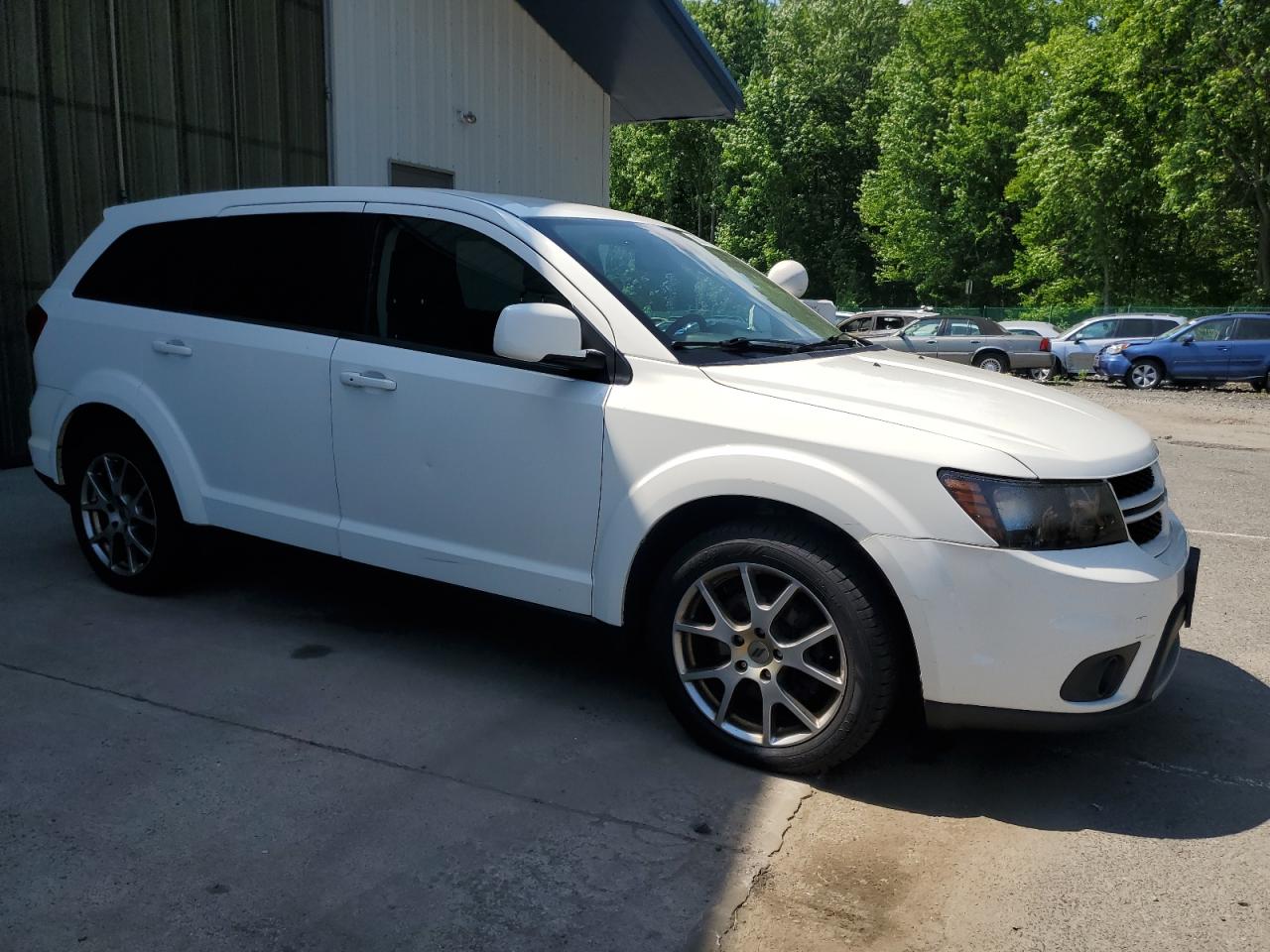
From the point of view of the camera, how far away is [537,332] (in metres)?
3.52

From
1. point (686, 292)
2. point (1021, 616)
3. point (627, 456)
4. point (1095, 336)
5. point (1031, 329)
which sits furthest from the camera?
point (1031, 329)

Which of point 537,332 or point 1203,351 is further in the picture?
point 1203,351

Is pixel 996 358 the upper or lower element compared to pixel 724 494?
lower

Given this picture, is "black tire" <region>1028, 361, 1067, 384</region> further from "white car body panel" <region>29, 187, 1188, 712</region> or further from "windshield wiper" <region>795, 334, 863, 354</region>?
"white car body panel" <region>29, 187, 1188, 712</region>

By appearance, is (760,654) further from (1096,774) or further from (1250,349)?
(1250,349)

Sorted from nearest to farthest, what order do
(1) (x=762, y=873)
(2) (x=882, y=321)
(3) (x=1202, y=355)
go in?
1. (1) (x=762, y=873)
2. (3) (x=1202, y=355)
3. (2) (x=882, y=321)

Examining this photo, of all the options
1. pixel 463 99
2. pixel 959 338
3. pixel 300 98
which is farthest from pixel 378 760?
pixel 959 338

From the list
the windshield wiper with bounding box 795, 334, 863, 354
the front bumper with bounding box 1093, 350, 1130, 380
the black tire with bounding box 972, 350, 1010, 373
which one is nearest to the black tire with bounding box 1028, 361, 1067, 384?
the black tire with bounding box 972, 350, 1010, 373

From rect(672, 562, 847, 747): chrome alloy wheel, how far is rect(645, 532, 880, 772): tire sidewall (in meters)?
0.02

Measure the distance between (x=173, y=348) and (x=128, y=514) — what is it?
32.7 inches

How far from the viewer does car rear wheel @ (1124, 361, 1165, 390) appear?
78.2ft

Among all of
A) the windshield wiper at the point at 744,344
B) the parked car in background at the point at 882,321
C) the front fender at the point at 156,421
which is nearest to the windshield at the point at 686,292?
the windshield wiper at the point at 744,344

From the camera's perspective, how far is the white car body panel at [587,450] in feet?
10.3

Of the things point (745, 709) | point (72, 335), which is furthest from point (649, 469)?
point (72, 335)
